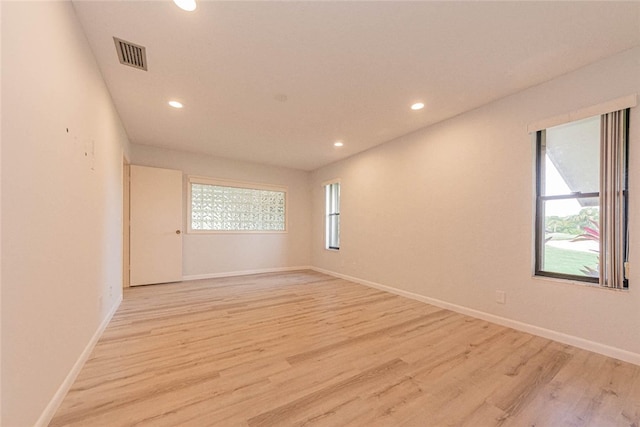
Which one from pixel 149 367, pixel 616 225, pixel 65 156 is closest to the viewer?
pixel 65 156

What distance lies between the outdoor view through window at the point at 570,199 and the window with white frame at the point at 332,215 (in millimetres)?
3501

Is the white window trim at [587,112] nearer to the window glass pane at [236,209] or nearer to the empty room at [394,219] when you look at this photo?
the empty room at [394,219]

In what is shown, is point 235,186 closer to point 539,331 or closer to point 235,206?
point 235,206

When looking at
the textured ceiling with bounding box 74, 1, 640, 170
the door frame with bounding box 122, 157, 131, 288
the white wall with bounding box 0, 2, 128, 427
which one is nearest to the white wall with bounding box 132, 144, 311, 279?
the door frame with bounding box 122, 157, 131, 288

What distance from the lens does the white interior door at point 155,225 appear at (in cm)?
419

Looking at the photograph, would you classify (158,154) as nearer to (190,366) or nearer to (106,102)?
(106,102)

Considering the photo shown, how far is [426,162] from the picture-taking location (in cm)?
349

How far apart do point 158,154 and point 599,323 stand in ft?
20.2

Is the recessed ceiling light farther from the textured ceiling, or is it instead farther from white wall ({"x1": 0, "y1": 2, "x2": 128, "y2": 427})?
white wall ({"x1": 0, "y1": 2, "x2": 128, "y2": 427})

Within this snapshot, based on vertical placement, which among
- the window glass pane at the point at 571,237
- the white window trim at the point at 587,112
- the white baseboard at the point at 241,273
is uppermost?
the white window trim at the point at 587,112

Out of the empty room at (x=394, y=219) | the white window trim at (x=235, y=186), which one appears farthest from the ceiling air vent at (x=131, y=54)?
the white window trim at (x=235, y=186)

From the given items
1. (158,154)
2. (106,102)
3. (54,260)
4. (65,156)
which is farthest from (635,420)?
(158,154)

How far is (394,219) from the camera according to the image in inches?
155

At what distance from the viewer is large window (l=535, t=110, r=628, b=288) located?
1.97 m
